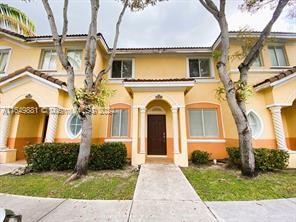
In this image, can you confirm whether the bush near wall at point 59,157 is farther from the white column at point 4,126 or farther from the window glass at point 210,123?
the window glass at point 210,123

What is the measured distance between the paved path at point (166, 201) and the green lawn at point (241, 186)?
0.52 metres

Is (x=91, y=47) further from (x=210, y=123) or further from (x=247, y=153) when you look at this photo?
(x=210, y=123)

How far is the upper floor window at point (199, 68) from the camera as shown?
1111 centimetres

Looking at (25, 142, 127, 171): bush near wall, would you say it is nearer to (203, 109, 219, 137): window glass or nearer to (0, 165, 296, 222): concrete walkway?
(0, 165, 296, 222): concrete walkway

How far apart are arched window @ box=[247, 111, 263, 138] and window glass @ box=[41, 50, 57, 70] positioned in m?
13.3

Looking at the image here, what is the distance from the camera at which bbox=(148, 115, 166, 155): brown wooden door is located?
1027 cm

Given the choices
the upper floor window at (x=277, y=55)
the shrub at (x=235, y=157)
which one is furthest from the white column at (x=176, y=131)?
the upper floor window at (x=277, y=55)

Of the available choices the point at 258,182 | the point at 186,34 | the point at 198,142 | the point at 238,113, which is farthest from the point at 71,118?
the point at 186,34

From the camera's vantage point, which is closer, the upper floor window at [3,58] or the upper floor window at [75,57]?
the upper floor window at [75,57]

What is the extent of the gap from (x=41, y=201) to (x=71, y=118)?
19.1 feet

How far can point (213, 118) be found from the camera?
10.2 meters

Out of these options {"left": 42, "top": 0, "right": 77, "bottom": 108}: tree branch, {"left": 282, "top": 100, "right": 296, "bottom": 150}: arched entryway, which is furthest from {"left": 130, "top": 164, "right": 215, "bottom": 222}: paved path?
{"left": 282, "top": 100, "right": 296, "bottom": 150}: arched entryway

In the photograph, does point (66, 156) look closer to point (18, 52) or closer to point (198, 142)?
point (198, 142)

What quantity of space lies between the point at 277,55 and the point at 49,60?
15912 millimetres
